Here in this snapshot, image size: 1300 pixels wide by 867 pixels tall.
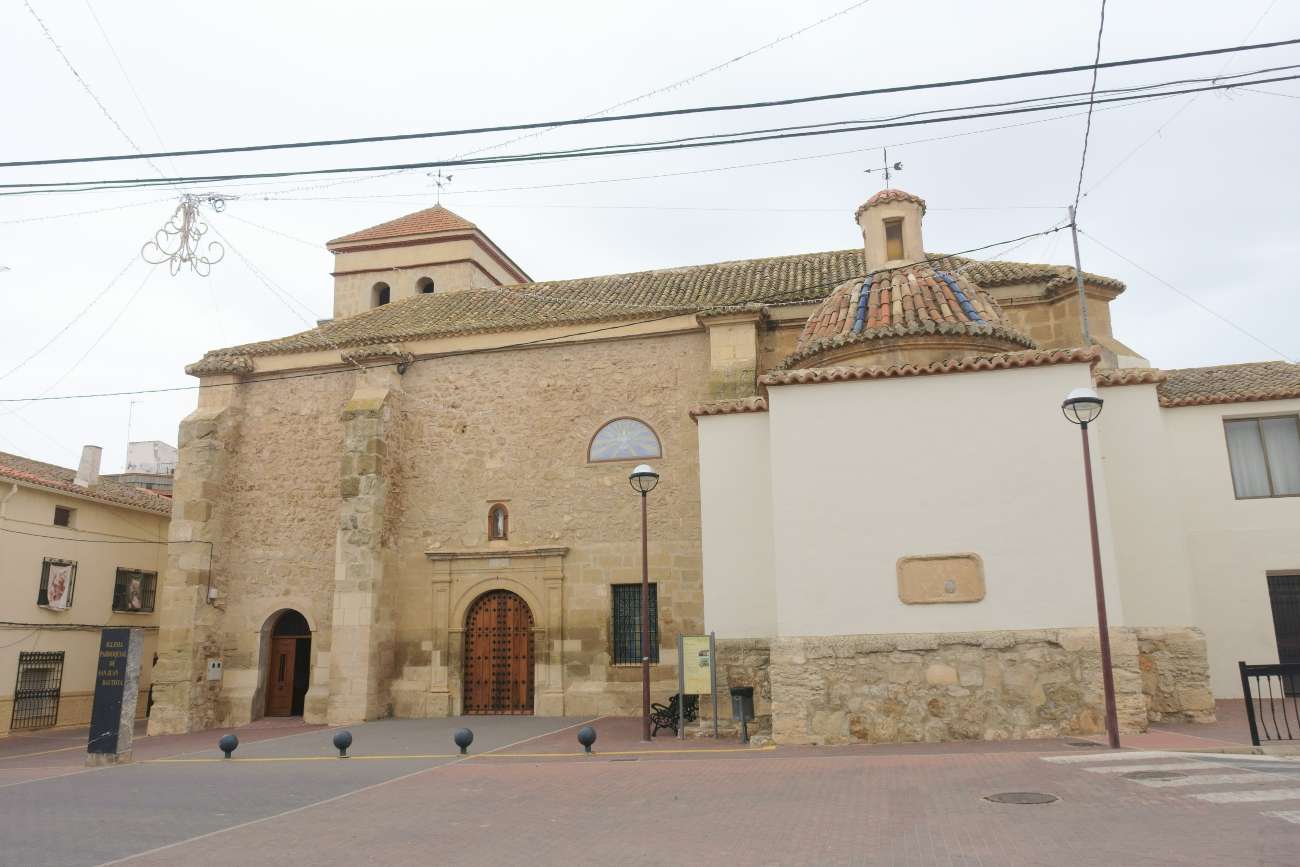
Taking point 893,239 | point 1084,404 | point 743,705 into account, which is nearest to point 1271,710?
point 1084,404

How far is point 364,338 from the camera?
2034 cm

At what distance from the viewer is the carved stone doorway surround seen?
17500mm

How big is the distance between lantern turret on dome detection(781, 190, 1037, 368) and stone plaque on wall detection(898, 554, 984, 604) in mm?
3171

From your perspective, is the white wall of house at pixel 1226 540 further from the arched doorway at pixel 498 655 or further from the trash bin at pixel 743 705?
the arched doorway at pixel 498 655

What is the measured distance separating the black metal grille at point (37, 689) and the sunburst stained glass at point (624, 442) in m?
13.9

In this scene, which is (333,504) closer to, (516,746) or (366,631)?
(366,631)

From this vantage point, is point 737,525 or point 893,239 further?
point 893,239

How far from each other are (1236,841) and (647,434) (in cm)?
1339

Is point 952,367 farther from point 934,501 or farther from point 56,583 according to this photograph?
point 56,583

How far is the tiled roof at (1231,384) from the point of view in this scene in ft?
48.6

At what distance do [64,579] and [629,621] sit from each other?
14175 millimetres

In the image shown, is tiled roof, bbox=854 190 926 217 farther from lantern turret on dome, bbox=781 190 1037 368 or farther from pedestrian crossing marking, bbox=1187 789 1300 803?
A: pedestrian crossing marking, bbox=1187 789 1300 803

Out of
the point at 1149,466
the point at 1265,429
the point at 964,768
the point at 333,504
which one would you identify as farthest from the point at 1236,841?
the point at 333,504

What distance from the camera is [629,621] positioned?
1750cm
